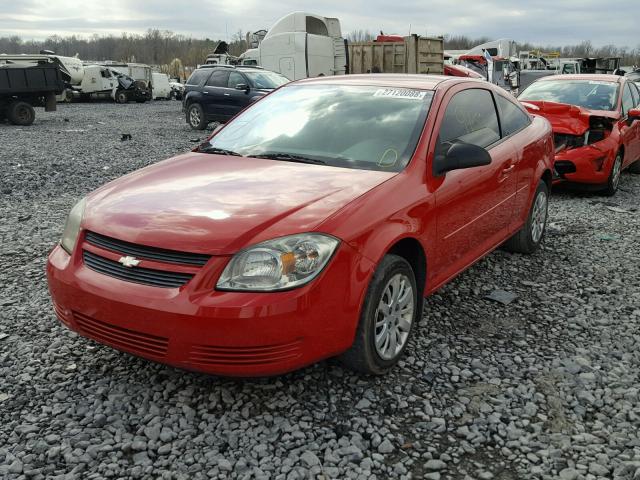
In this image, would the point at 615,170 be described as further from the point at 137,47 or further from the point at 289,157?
the point at 137,47

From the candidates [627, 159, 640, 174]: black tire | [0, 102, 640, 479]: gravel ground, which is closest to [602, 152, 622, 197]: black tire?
[627, 159, 640, 174]: black tire

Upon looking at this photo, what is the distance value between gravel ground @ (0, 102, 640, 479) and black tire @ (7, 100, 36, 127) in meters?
14.6

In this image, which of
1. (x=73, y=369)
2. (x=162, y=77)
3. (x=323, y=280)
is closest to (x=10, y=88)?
(x=73, y=369)

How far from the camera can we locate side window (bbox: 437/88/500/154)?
12.9 feet

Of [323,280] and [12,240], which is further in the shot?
[12,240]

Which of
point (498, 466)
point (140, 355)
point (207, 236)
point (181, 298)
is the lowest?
point (498, 466)

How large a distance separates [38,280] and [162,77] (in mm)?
35067

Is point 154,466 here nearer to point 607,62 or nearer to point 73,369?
point 73,369

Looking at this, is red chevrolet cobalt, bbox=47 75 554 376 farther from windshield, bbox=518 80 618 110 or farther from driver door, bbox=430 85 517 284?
windshield, bbox=518 80 618 110

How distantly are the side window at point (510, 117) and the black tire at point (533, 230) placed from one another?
0.59 metres

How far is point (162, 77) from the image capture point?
3738 cm

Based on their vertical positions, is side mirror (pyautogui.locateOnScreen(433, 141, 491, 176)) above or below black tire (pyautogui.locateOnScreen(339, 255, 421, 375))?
above

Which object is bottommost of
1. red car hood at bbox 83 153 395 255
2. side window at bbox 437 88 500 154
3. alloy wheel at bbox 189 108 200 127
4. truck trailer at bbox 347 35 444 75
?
alloy wheel at bbox 189 108 200 127

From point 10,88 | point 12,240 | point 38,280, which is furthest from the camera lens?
point 10,88
